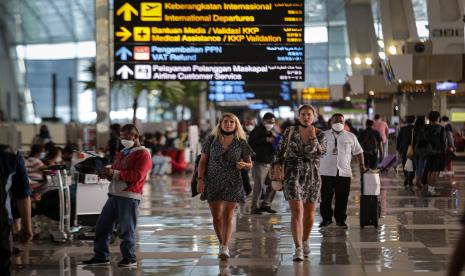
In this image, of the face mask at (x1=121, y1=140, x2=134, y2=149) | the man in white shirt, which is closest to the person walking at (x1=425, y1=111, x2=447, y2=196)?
the man in white shirt

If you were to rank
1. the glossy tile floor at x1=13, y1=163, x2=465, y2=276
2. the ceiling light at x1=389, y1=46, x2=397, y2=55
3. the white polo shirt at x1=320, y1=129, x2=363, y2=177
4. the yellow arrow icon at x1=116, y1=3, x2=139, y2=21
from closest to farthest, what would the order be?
the glossy tile floor at x1=13, y1=163, x2=465, y2=276 < the white polo shirt at x1=320, y1=129, x2=363, y2=177 < the yellow arrow icon at x1=116, y1=3, x2=139, y2=21 < the ceiling light at x1=389, y1=46, x2=397, y2=55

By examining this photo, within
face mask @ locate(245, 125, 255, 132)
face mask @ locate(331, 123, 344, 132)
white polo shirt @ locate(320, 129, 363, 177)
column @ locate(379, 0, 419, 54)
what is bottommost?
white polo shirt @ locate(320, 129, 363, 177)

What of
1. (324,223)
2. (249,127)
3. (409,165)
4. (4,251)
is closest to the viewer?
(4,251)

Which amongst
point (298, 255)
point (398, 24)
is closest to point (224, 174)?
point (298, 255)

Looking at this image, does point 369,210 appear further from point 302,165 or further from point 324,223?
point 302,165

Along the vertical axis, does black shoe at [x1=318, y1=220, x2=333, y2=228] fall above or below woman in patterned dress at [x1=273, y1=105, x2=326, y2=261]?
below

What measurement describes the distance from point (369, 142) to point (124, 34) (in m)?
6.98

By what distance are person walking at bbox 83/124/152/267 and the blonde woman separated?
75 centimetres

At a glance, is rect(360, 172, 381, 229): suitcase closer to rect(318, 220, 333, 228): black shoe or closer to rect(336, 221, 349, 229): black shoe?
rect(336, 221, 349, 229): black shoe

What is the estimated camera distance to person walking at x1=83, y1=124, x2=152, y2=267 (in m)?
10.3

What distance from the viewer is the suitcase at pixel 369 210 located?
13641mm

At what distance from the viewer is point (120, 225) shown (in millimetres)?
10320

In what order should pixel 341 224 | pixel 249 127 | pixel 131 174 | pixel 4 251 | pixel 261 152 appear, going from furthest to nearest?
pixel 249 127 < pixel 261 152 < pixel 341 224 < pixel 131 174 < pixel 4 251

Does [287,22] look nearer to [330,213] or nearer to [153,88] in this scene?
[330,213]
